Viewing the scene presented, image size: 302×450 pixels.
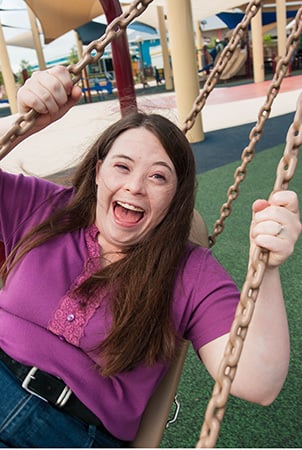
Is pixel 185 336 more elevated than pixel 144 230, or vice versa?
pixel 144 230

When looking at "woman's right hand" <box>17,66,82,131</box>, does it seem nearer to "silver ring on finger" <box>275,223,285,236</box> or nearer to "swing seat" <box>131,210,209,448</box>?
"silver ring on finger" <box>275,223,285,236</box>

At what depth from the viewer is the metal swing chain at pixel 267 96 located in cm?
95

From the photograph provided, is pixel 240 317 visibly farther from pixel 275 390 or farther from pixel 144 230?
pixel 144 230

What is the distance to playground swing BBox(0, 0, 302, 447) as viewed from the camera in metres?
0.54

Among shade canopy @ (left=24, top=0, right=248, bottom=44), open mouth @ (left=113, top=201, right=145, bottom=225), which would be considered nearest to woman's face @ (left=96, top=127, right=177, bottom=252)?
open mouth @ (left=113, top=201, right=145, bottom=225)

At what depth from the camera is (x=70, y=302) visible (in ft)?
3.01

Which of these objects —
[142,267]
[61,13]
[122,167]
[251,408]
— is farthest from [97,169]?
[61,13]

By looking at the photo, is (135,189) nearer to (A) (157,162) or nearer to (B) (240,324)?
(A) (157,162)

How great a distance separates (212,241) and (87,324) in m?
0.49

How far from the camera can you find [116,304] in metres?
0.91

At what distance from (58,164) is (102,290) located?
168 inches

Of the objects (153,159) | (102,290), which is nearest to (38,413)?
(102,290)

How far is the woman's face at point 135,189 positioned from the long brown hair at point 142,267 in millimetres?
22

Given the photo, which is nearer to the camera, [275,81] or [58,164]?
[275,81]
